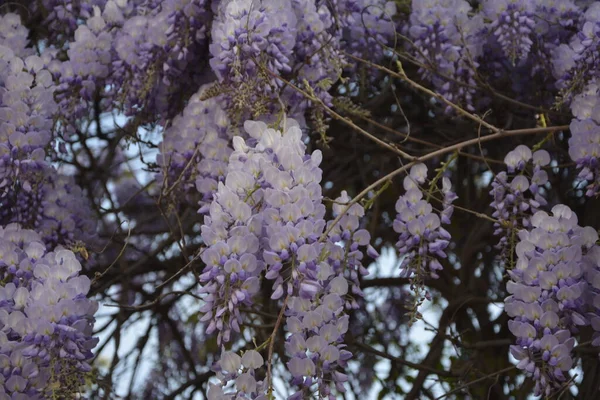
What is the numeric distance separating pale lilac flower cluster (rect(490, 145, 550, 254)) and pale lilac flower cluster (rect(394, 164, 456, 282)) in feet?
0.47

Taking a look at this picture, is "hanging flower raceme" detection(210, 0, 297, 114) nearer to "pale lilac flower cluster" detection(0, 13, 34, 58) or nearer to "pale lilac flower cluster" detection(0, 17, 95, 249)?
"pale lilac flower cluster" detection(0, 17, 95, 249)

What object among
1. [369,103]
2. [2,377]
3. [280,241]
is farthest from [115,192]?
[280,241]

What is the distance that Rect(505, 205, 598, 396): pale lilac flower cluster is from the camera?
2.27 meters

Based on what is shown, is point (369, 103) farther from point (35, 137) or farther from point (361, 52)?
point (35, 137)

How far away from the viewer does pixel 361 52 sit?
3.25 meters

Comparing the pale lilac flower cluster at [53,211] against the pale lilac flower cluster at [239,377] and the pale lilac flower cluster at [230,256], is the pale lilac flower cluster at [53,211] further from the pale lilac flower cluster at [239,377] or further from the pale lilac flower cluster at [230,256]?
the pale lilac flower cluster at [239,377]

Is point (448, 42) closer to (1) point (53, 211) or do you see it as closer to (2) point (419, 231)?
(2) point (419, 231)

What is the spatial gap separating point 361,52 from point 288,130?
0.99 metres

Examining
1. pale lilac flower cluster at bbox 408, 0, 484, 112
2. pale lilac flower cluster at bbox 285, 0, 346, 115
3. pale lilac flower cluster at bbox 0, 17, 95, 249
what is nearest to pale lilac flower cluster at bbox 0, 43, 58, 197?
pale lilac flower cluster at bbox 0, 17, 95, 249

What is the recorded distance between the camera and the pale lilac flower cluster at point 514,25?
301cm

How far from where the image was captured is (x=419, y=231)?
2.52m

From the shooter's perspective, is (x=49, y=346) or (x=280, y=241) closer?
(x=280, y=241)

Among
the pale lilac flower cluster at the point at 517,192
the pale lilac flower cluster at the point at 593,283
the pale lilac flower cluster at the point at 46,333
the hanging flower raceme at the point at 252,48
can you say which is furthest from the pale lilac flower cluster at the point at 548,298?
the pale lilac flower cluster at the point at 46,333

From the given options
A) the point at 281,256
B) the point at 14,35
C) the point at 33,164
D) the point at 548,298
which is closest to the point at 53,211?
the point at 33,164
